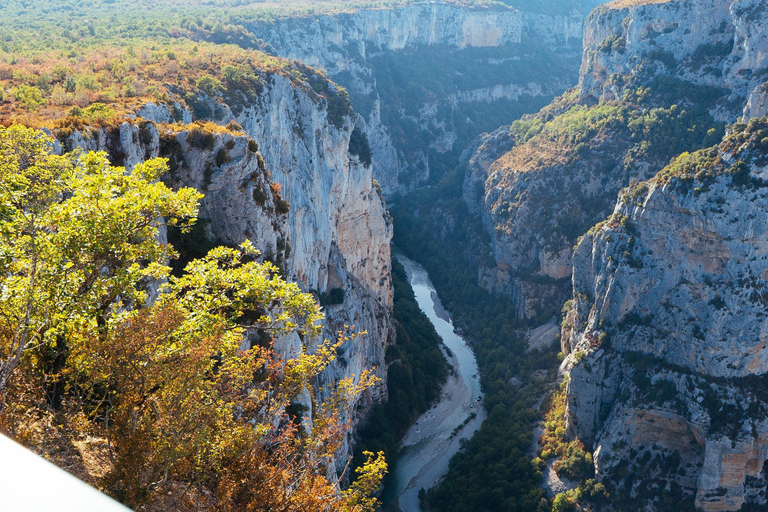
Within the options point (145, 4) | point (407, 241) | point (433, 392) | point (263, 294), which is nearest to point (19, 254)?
point (263, 294)

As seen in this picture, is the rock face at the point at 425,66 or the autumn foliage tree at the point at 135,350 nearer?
the autumn foliage tree at the point at 135,350

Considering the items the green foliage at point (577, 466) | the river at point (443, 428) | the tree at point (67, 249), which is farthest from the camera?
the river at point (443, 428)

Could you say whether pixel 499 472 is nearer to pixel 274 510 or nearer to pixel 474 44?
pixel 274 510

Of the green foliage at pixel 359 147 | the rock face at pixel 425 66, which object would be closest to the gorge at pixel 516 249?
the green foliage at pixel 359 147

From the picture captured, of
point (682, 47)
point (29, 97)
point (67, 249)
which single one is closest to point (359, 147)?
point (29, 97)

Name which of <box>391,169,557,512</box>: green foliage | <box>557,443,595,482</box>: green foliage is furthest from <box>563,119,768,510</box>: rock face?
<box>391,169,557,512</box>: green foliage

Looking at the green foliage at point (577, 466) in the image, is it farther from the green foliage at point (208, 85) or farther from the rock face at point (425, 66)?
the rock face at point (425, 66)
